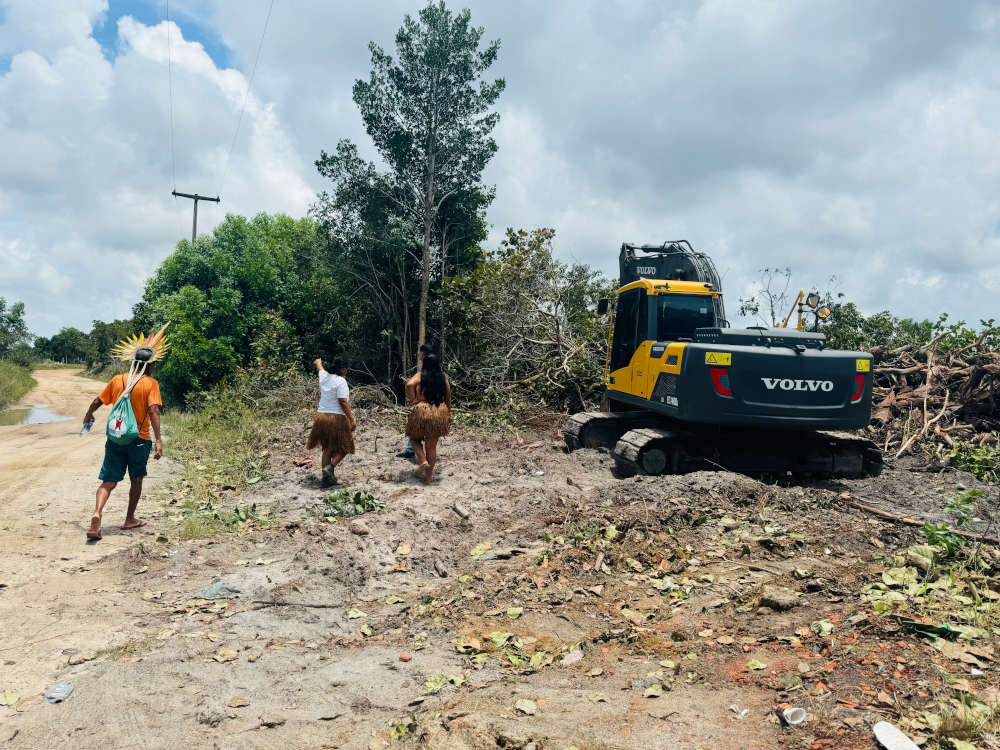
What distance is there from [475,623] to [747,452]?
18.6ft

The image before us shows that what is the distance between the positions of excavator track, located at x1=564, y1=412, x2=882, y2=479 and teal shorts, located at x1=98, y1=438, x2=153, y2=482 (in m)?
5.70

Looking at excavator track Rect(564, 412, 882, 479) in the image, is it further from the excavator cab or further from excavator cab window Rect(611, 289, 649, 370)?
excavator cab window Rect(611, 289, 649, 370)

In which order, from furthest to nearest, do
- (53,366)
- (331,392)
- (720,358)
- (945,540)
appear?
1. (53,366)
2. (331,392)
3. (720,358)
4. (945,540)

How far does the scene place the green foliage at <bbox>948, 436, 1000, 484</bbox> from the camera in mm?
8969

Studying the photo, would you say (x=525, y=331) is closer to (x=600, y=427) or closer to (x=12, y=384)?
(x=600, y=427)

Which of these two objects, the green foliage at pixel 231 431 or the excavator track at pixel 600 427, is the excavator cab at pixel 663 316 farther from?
the green foliage at pixel 231 431

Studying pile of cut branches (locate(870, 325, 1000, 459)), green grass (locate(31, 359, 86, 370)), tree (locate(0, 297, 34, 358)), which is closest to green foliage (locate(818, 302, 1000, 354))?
pile of cut branches (locate(870, 325, 1000, 459))

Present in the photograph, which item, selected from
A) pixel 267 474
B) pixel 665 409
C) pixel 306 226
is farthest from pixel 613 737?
pixel 306 226

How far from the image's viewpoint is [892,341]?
44.3 ft

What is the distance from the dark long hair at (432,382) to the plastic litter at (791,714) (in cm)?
605

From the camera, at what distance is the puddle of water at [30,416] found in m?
25.8

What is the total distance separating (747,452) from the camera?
897 cm

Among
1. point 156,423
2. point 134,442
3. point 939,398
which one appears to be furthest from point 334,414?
point 939,398

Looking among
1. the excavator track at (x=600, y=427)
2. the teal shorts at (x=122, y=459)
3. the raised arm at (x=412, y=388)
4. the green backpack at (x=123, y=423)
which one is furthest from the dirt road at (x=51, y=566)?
the excavator track at (x=600, y=427)
